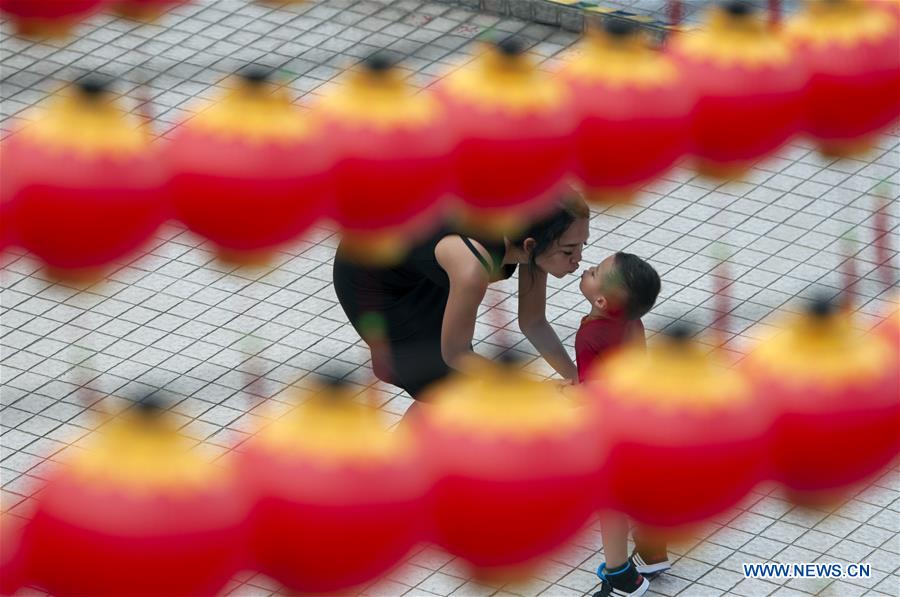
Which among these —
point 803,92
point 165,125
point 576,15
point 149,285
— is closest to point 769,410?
point 803,92

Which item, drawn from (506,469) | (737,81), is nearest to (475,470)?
(506,469)

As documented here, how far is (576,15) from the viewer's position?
8.52 m

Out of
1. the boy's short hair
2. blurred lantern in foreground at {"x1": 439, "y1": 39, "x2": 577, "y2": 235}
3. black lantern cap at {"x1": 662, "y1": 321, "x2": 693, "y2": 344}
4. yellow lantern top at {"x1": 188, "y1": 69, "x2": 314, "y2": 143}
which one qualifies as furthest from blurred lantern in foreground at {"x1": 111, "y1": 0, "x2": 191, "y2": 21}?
the boy's short hair

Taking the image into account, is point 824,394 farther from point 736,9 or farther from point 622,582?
point 622,582

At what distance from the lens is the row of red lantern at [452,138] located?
2846mm

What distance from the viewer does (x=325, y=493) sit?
8.99 ft

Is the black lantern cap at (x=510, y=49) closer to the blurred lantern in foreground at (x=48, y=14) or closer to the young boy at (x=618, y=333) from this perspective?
the blurred lantern in foreground at (x=48, y=14)

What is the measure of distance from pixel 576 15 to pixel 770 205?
1.63m

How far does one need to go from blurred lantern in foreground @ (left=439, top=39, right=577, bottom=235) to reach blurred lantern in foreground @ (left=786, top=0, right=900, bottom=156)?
19.0 inches

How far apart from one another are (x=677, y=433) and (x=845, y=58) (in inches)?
32.6

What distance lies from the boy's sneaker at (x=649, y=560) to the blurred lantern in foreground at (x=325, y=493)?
2829 mm

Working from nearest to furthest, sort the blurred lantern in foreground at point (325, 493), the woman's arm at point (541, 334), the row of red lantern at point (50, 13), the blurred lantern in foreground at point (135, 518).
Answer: the blurred lantern in foreground at point (135, 518), the blurred lantern in foreground at point (325, 493), the row of red lantern at point (50, 13), the woman's arm at point (541, 334)

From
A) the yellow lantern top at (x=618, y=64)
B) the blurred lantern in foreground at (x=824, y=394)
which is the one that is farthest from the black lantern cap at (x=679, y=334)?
the yellow lantern top at (x=618, y=64)

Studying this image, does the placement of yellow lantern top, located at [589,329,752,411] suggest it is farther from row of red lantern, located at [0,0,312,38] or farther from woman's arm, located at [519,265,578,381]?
woman's arm, located at [519,265,578,381]
